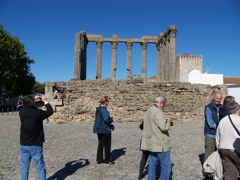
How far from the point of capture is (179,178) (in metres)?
5.95

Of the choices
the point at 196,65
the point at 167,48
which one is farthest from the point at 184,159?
the point at 196,65

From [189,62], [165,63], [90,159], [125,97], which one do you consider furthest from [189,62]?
[90,159]

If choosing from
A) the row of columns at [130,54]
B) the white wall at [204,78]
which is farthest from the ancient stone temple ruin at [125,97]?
the white wall at [204,78]

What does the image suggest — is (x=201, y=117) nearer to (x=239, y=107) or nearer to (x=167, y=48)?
(x=167, y=48)

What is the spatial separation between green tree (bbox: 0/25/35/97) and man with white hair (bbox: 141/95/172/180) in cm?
3679

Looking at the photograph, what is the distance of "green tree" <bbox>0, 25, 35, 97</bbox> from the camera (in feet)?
127

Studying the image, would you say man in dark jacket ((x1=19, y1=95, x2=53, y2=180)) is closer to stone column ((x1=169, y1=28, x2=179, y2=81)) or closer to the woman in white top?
the woman in white top

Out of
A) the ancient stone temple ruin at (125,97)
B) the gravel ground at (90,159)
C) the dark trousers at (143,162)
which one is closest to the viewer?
the dark trousers at (143,162)

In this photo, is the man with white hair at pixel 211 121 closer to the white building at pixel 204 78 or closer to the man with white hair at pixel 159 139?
the man with white hair at pixel 159 139

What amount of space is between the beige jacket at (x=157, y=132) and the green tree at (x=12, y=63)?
1448 inches

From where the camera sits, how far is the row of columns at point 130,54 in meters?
27.9

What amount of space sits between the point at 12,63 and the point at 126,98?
26835 millimetres

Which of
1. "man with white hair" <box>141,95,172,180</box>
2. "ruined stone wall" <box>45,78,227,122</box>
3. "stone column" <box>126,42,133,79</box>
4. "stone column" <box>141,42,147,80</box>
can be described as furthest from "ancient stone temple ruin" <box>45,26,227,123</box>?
"man with white hair" <box>141,95,172,180</box>

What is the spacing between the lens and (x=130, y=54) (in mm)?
32688
